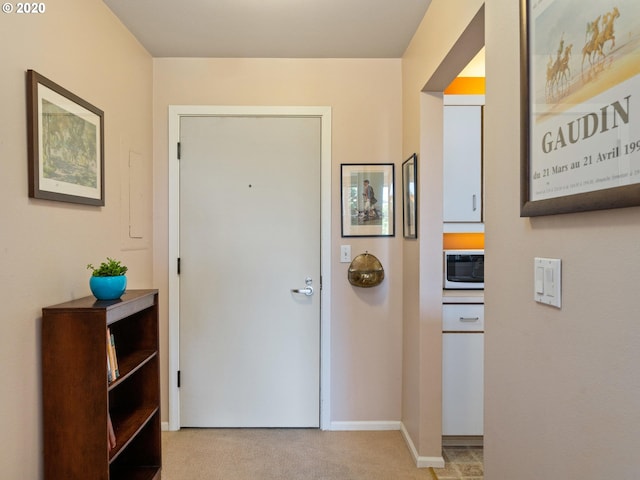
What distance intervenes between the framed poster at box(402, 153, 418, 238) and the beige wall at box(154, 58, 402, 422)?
11 cm

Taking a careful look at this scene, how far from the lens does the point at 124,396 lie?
200cm

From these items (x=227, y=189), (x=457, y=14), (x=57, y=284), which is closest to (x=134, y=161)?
(x=227, y=189)

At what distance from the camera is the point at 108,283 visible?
1.59 meters

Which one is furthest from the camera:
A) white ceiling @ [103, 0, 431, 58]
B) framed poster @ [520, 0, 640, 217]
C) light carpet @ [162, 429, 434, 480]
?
light carpet @ [162, 429, 434, 480]

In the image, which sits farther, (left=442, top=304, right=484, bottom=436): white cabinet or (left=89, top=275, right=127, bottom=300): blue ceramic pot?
(left=442, top=304, right=484, bottom=436): white cabinet

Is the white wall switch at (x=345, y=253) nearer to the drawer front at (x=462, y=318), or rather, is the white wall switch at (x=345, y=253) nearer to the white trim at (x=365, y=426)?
the drawer front at (x=462, y=318)

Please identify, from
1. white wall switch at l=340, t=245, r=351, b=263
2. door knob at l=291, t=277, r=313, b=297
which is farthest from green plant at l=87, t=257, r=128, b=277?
white wall switch at l=340, t=245, r=351, b=263

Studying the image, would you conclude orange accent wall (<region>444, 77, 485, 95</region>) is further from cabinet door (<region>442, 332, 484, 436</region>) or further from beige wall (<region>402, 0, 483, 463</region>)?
cabinet door (<region>442, 332, 484, 436</region>)

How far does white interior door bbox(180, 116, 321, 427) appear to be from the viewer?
2549 millimetres

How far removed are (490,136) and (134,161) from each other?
202 cm

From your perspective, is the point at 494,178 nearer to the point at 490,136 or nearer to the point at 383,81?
the point at 490,136

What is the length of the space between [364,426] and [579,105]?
2.37 meters

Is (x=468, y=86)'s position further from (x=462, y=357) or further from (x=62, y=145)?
(x=62, y=145)

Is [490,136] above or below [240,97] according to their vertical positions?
below
